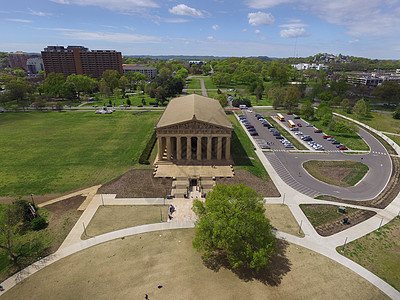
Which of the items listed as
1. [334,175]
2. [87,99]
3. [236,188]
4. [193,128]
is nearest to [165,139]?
[193,128]

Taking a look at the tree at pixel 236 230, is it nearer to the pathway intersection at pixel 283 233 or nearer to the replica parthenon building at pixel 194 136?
the pathway intersection at pixel 283 233

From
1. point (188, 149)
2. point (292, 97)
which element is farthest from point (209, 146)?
point (292, 97)

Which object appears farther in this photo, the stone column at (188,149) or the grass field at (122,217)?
the stone column at (188,149)

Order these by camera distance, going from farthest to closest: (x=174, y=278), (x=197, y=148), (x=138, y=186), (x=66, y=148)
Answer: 1. (x=66, y=148)
2. (x=197, y=148)
3. (x=138, y=186)
4. (x=174, y=278)

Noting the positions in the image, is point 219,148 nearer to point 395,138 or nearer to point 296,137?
point 296,137

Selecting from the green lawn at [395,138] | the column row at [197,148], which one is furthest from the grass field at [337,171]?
the green lawn at [395,138]

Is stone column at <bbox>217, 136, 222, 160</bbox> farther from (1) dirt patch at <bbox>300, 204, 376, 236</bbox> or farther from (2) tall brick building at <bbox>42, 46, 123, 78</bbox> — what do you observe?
(2) tall brick building at <bbox>42, 46, 123, 78</bbox>

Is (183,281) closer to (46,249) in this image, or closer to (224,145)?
(46,249)
